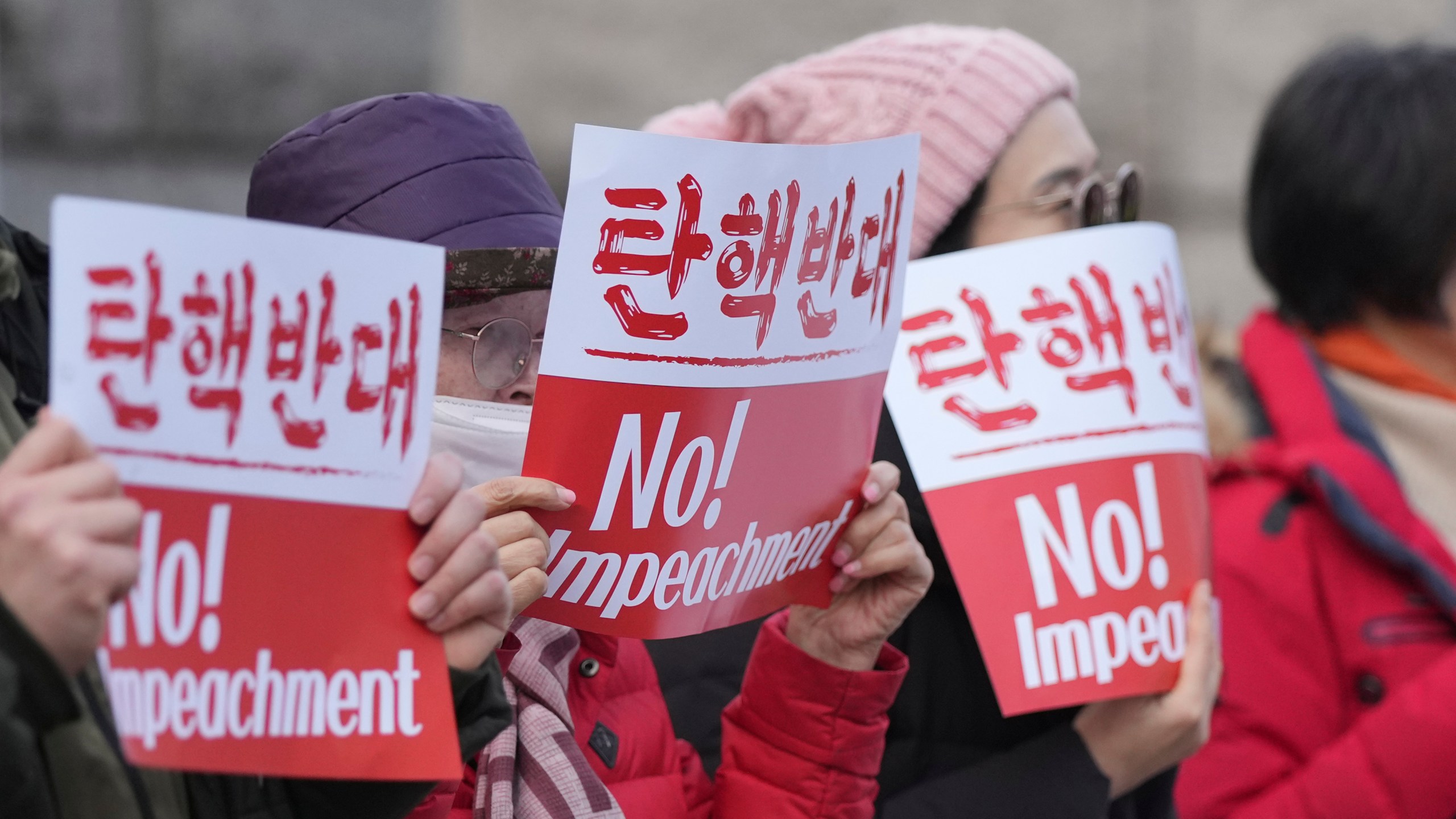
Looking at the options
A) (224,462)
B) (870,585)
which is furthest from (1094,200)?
(224,462)

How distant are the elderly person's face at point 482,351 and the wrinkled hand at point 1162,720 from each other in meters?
0.83

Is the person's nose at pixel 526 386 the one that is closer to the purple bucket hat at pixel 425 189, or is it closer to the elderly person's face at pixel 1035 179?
the purple bucket hat at pixel 425 189

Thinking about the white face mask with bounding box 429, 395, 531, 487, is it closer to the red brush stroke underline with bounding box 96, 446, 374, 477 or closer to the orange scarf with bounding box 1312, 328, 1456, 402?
the red brush stroke underline with bounding box 96, 446, 374, 477

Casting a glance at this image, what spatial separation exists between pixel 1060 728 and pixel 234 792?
103 centimetres

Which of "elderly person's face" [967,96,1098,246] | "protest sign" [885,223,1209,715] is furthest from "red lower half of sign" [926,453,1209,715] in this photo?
"elderly person's face" [967,96,1098,246]

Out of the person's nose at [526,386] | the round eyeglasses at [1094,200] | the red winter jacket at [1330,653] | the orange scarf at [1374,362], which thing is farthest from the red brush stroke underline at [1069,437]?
the orange scarf at [1374,362]

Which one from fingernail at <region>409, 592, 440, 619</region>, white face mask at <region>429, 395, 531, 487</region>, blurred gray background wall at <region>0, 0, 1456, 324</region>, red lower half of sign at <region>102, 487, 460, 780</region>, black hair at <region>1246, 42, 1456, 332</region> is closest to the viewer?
red lower half of sign at <region>102, 487, 460, 780</region>

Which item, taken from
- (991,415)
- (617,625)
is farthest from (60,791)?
(991,415)

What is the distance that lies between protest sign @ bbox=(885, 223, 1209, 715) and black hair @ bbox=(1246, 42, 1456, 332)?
921 mm

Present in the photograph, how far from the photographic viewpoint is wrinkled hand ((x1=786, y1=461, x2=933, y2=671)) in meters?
1.59

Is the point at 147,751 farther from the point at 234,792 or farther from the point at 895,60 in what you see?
the point at 895,60

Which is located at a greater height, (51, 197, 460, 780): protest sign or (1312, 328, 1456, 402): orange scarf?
(51, 197, 460, 780): protest sign

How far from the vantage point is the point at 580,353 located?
4.25 feet

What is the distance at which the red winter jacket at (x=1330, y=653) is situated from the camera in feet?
7.00
